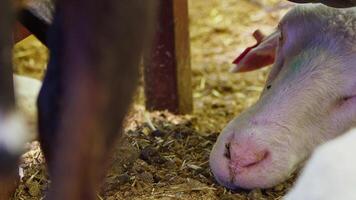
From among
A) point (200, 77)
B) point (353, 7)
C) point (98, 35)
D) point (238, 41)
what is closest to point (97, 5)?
point (98, 35)

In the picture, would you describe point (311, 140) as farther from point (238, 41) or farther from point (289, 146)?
point (238, 41)

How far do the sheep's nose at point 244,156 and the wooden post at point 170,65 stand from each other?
159 centimetres

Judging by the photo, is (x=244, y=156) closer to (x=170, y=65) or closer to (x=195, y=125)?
(x=195, y=125)

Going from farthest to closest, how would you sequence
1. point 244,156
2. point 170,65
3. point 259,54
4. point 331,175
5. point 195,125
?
point 170,65, point 195,125, point 259,54, point 244,156, point 331,175

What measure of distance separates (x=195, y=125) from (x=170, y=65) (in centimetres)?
43

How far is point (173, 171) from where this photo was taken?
4.43m

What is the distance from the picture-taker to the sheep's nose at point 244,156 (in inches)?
162

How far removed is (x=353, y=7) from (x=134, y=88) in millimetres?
2066

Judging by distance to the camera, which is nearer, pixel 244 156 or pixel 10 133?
pixel 10 133

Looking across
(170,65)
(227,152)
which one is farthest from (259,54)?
(227,152)

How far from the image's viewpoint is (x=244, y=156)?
13.5 ft

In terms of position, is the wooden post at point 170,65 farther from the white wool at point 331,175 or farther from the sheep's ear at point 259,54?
the white wool at point 331,175

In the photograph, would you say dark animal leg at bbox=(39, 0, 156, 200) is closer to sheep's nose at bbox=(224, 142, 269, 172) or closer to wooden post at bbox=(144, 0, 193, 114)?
sheep's nose at bbox=(224, 142, 269, 172)

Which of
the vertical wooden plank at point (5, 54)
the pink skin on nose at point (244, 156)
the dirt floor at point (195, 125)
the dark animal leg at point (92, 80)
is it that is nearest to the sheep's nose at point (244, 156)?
the pink skin on nose at point (244, 156)
